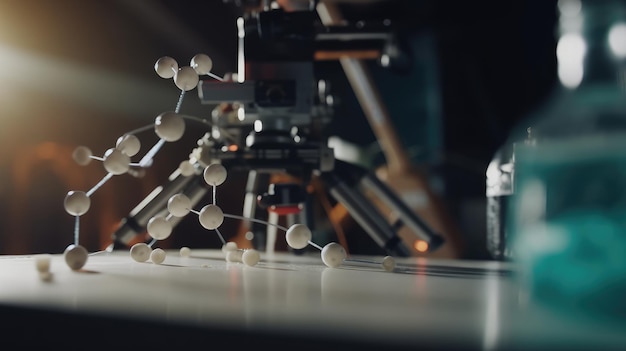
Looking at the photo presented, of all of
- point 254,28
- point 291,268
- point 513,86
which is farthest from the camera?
point 513,86

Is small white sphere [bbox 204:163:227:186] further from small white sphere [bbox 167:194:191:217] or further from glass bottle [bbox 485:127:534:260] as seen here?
glass bottle [bbox 485:127:534:260]

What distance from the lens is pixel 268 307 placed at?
0.98 ft

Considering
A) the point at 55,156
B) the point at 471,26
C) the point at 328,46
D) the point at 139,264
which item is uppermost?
the point at 471,26

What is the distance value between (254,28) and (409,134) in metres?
1.06

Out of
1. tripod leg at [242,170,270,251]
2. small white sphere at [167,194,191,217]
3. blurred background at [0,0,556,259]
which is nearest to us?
small white sphere at [167,194,191,217]

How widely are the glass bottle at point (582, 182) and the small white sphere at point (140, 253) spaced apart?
414 millimetres

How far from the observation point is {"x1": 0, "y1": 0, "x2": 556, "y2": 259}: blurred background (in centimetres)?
96

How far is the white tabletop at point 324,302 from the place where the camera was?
0.76 feet

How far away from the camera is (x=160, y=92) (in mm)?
1100

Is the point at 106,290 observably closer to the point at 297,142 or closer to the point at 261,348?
the point at 261,348

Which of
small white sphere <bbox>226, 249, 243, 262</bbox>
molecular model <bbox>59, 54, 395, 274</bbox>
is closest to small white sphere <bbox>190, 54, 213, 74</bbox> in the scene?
molecular model <bbox>59, 54, 395, 274</bbox>

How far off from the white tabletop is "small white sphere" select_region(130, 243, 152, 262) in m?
0.06

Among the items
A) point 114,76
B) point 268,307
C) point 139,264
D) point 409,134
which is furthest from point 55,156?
point 409,134

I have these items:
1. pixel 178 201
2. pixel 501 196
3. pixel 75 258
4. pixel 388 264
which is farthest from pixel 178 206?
pixel 501 196
